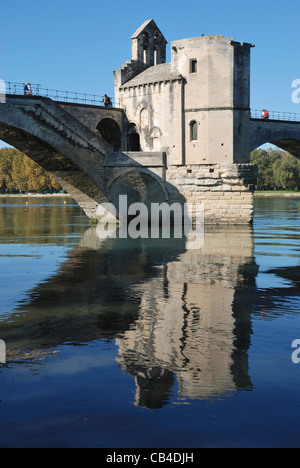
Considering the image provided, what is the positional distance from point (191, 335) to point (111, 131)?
2882 cm

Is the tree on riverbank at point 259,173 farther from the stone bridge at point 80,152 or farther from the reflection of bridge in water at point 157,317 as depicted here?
the reflection of bridge in water at point 157,317

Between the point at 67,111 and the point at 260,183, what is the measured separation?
2753 inches

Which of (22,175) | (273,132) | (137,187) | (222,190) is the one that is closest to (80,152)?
(137,187)

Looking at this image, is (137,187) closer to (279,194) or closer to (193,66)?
(193,66)

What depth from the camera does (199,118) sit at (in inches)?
1305

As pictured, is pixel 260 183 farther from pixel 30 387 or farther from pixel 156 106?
pixel 30 387

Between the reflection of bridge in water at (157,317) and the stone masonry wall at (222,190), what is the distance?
1278 centimetres

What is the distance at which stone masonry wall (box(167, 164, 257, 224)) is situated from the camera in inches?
1294

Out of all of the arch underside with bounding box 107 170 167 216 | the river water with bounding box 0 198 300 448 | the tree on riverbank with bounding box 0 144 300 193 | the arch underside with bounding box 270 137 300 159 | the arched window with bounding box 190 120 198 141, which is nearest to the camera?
the river water with bounding box 0 198 300 448

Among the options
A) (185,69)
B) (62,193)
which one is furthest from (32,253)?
(62,193)

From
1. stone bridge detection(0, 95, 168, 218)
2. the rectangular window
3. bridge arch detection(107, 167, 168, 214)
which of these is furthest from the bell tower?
bridge arch detection(107, 167, 168, 214)

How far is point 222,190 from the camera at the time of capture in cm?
3303

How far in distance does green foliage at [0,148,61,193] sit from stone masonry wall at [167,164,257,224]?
6787 centimetres

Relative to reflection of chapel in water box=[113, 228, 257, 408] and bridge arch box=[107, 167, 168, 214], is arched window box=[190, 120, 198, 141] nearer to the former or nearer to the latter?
bridge arch box=[107, 167, 168, 214]
